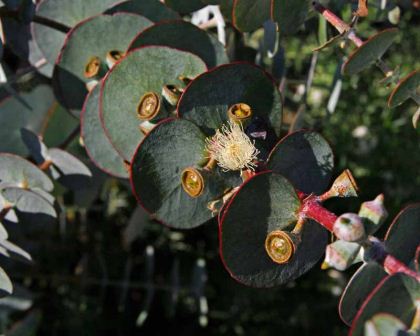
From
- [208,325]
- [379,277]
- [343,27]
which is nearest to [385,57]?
[208,325]

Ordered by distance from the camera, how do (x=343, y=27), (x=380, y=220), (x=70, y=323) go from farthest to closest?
(x=70, y=323) < (x=343, y=27) < (x=380, y=220)

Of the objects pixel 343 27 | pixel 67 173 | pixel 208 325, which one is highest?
pixel 343 27

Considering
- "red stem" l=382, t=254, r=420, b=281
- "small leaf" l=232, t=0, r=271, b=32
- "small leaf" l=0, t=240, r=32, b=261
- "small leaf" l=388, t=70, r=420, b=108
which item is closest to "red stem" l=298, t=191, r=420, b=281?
"red stem" l=382, t=254, r=420, b=281

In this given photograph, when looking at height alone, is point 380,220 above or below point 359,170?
above

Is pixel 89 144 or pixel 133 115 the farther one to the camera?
pixel 89 144

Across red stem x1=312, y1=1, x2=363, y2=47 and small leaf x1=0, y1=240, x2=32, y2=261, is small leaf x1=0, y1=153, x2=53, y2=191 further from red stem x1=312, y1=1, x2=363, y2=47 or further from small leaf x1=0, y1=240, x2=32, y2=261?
red stem x1=312, y1=1, x2=363, y2=47

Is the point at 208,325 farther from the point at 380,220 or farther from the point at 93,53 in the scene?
the point at 380,220
